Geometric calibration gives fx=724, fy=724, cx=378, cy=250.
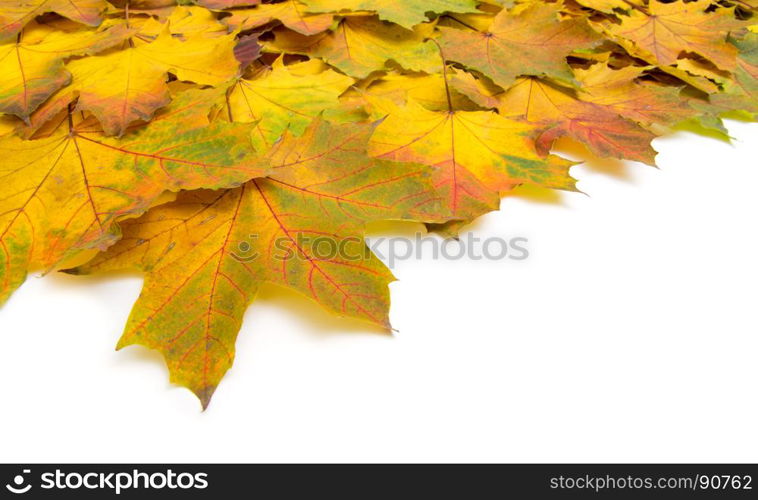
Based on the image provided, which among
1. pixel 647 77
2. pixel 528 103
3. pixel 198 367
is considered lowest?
pixel 198 367

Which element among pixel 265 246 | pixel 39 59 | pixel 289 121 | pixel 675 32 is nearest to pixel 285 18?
pixel 289 121

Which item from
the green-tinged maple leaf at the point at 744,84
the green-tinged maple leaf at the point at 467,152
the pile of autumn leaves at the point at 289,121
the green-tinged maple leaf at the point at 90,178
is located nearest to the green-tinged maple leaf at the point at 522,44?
the pile of autumn leaves at the point at 289,121

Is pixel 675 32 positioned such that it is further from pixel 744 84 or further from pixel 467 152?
pixel 467 152

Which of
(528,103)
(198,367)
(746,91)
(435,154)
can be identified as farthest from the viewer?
(746,91)

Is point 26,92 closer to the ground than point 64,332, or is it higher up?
higher up

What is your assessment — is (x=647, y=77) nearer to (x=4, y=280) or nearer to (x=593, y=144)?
(x=593, y=144)

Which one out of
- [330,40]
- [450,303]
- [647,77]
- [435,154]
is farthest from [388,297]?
[647,77]
